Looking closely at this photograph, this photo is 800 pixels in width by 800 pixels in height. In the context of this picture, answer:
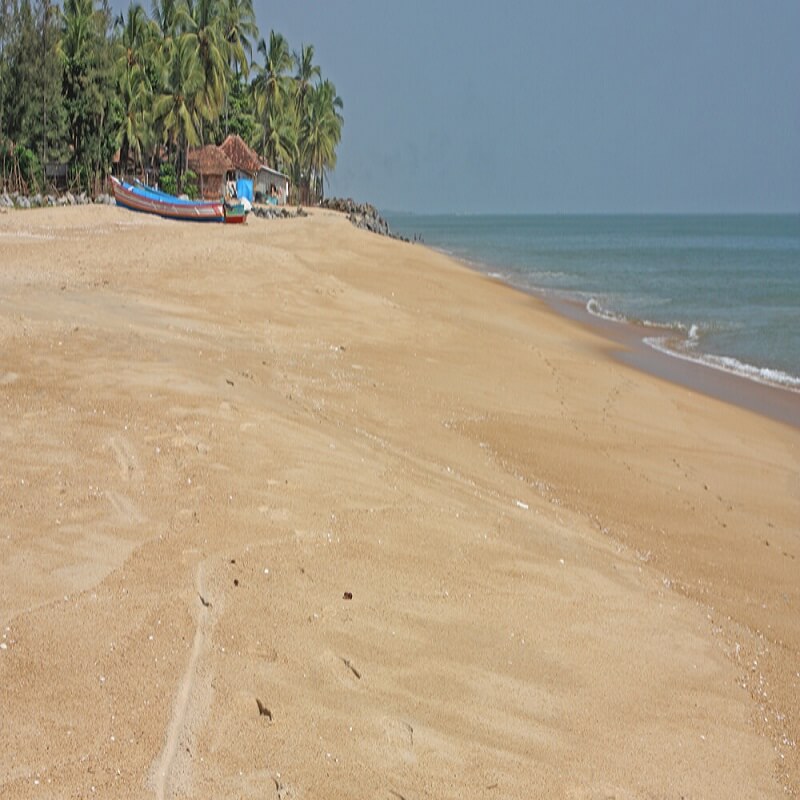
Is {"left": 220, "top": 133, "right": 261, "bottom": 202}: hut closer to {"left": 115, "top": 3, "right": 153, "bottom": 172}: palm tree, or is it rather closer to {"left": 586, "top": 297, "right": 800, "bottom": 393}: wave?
{"left": 115, "top": 3, "right": 153, "bottom": 172}: palm tree

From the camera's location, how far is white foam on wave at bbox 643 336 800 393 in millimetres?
18359

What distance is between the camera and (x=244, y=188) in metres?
52.2

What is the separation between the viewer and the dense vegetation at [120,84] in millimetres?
41031

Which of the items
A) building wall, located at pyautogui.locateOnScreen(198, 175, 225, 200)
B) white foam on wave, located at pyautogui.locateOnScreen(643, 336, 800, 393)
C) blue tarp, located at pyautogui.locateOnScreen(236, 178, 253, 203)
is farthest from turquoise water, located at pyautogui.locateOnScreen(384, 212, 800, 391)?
building wall, located at pyautogui.locateOnScreen(198, 175, 225, 200)

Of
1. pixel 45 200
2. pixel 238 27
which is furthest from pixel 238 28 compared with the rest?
pixel 45 200

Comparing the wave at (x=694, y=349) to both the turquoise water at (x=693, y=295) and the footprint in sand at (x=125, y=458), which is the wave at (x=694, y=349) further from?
the footprint in sand at (x=125, y=458)

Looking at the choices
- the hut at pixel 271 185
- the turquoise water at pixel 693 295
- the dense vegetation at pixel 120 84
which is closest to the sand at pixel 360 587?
the turquoise water at pixel 693 295

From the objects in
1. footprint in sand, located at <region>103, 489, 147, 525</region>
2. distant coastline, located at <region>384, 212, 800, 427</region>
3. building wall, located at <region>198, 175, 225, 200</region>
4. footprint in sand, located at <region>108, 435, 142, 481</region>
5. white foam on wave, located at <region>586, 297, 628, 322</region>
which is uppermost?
building wall, located at <region>198, 175, 225, 200</region>

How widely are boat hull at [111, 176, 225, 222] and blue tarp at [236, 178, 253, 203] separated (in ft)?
49.2

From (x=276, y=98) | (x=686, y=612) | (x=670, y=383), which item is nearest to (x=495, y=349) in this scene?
(x=670, y=383)

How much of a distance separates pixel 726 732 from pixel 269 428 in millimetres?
4341

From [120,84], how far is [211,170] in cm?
710

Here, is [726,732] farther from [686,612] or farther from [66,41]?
[66,41]

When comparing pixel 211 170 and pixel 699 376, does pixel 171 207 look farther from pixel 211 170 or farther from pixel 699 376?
pixel 699 376
